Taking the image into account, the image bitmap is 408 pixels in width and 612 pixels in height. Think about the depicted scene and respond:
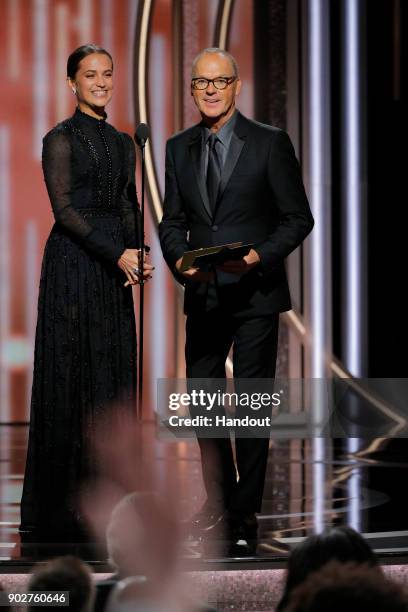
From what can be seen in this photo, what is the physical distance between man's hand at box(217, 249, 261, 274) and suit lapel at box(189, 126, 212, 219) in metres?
0.18

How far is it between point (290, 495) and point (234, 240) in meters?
1.16

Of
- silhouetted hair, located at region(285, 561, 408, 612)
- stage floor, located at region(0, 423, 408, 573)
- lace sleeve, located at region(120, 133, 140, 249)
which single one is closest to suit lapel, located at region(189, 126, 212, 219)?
lace sleeve, located at region(120, 133, 140, 249)

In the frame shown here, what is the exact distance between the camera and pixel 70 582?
163cm

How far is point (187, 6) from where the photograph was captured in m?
5.89

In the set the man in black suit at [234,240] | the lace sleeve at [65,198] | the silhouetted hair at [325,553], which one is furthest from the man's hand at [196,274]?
the silhouetted hair at [325,553]

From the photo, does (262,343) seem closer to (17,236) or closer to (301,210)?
(301,210)

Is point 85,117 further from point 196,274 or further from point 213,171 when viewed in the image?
point 196,274

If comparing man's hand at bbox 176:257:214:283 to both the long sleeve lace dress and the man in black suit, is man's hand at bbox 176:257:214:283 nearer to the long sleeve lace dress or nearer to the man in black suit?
the man in black suit

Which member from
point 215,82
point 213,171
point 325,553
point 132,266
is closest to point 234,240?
point 213,171

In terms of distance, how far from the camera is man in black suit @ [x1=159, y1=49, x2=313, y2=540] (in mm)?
3262

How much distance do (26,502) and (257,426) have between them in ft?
2.32

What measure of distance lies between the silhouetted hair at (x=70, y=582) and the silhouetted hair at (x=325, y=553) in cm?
26

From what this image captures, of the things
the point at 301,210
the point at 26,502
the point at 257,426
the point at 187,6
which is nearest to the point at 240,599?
the point at 257,426

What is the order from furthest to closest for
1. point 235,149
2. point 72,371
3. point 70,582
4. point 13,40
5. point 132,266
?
1. point 13,40
2. point 72,371
3. point 132,266
4. point 235,149
5. point 70,582
